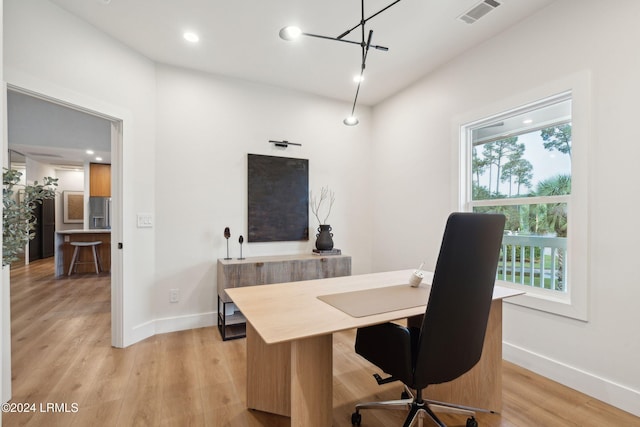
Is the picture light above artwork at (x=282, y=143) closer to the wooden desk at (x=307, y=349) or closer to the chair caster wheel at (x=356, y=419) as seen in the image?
the wooden desk at (x=307, y=349)

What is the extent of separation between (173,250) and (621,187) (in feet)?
12.3

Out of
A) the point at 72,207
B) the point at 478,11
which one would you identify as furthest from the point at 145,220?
the point at 72,207

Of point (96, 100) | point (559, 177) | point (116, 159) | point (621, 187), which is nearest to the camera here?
point (621, 187)

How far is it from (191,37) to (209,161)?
1192 mm

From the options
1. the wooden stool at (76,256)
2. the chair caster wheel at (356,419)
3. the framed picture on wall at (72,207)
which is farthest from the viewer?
the framed picture on wall at (72,207)

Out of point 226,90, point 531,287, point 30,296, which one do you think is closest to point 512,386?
point 531,287

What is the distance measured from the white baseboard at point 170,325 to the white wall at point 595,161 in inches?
113

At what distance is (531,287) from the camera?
2496 mm

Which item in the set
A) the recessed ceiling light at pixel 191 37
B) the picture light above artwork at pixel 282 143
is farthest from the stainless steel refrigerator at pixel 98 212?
the recessed ceiling light at pixel 191 37

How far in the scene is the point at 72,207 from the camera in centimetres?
821

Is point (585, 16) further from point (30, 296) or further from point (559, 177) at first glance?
point (30, 296)

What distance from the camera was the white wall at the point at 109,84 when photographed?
2.04 meters

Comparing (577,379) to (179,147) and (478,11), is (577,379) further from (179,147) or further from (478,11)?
(179,147)

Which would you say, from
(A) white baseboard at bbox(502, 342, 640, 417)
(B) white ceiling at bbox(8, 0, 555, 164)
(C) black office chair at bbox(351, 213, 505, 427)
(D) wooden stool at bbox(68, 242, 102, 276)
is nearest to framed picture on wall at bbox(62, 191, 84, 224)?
(D) wooden stool at bbox(68, 242, 102, 276)
